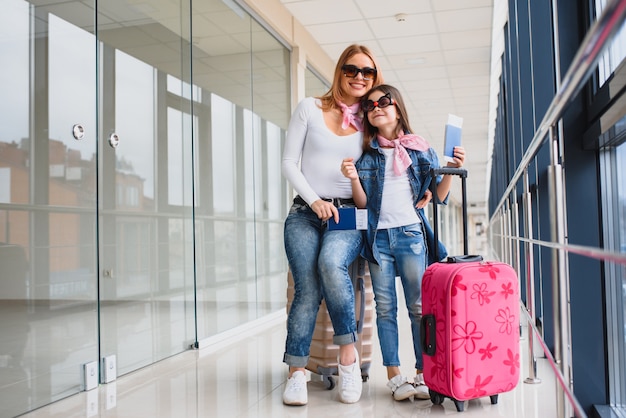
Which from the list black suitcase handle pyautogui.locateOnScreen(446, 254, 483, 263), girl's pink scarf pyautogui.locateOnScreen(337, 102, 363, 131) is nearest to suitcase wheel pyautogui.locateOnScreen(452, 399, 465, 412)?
black suitcase handle pyautogui.locateOnScreen(446, 254, 483, 263)

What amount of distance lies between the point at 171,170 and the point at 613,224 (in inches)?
92.2

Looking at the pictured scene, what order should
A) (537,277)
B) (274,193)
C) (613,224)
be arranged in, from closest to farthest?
(613,224)
(537,277)
(274,193)

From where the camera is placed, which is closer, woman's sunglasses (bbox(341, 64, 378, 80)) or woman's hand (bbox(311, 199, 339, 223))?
woman's hand (bbox(311, 199, 339, 223))

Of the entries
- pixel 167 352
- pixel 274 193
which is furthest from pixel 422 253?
pixel 274 193

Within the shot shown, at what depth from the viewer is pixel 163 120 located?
3.46m

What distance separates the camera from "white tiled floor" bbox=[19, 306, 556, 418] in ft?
7.18

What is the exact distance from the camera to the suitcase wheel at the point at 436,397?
2.19 m

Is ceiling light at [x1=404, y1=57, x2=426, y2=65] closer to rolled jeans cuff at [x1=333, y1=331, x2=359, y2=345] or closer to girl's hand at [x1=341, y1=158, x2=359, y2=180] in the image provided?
girl's hand at [x1=341, y1=158, x2=359, y2=180]

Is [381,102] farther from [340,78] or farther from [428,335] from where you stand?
[428,335]

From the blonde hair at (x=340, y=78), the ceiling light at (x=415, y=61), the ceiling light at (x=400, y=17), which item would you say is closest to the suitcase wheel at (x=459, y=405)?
the blonde hair at (x=340, y=78)

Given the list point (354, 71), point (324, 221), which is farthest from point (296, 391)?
point (354, 71)

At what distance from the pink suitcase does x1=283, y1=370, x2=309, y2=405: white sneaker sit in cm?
47

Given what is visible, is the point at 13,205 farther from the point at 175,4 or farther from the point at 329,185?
the point at 175,4

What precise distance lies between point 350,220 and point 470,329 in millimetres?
587
